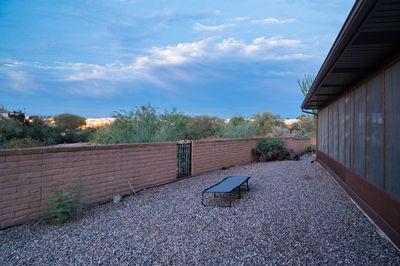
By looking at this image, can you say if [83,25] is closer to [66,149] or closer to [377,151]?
[66,149]

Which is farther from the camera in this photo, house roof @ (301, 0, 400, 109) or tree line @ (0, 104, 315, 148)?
tree line @ (0, 104, 315, 148)

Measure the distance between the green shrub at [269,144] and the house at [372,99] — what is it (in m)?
7.88

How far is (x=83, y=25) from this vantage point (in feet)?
36.9

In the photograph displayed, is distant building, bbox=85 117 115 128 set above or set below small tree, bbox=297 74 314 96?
below

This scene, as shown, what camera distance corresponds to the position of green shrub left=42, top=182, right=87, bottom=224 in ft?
14.3

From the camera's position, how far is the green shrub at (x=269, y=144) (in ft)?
46.2

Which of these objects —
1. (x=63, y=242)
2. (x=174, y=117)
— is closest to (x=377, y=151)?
(x=63, y=242)

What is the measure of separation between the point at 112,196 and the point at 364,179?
17.3 feet

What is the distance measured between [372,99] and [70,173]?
567 cm

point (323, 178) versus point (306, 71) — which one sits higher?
point (306, 71)

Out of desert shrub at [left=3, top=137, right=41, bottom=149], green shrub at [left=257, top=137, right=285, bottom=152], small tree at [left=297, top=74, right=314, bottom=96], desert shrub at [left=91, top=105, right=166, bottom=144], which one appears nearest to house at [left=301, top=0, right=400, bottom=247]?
desert shrub at [left=91, top=105, right=166, bottom=144]

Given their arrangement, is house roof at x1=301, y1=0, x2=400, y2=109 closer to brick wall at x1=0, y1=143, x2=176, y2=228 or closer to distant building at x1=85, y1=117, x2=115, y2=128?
brick wall at x1=0, y1=143, x2=176, y2=228

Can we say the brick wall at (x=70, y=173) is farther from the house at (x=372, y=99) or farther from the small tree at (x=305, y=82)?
the small tree at (x=305, y=82)

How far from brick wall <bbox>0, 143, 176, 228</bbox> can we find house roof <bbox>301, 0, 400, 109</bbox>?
188 inches
